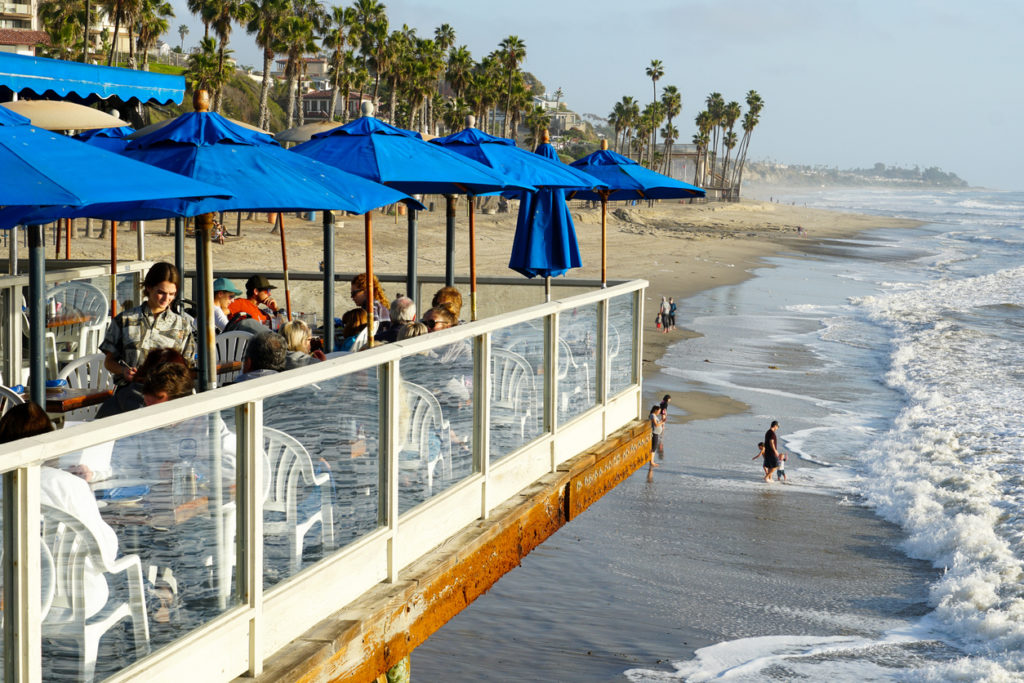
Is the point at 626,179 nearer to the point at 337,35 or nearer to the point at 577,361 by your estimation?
the point at 577,361

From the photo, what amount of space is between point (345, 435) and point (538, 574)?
9.00 meters

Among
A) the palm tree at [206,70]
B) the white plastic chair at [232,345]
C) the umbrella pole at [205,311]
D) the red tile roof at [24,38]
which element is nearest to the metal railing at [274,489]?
the umbrella pole at [205,311]

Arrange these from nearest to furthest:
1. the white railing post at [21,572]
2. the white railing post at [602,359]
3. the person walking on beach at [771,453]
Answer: the white railing post at [21,572]
the white railing post at [602,359]
the person walking on beach at [771,453]

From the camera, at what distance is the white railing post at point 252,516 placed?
370 centimetres

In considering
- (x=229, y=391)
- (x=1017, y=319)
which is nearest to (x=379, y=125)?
(x=229, y=391)

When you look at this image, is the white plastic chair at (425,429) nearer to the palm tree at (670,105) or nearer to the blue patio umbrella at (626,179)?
the blue patio umbrella at (626,179)

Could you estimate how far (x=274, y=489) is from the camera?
3961 mm

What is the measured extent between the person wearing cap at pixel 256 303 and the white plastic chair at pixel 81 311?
108 cm

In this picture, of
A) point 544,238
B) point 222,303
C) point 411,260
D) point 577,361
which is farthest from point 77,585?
point 411,260

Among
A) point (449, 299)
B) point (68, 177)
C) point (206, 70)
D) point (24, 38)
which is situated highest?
point (24, 38)

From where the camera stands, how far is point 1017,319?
36.2 metres

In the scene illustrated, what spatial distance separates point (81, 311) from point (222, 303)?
1.13 meters

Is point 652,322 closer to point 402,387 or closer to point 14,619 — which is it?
point 402,387

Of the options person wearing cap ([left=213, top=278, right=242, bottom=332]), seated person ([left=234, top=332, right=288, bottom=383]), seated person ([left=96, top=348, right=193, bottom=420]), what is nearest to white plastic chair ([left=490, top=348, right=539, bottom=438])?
seated person ([left=234, top=332, right=288, bottom=383])
